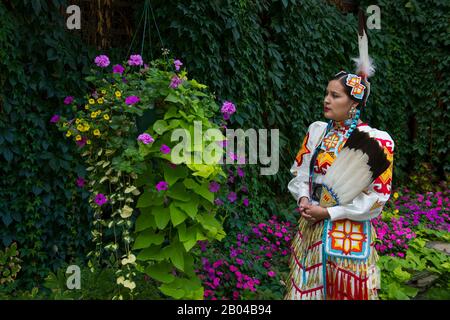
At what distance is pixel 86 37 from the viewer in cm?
444

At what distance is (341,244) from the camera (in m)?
2.82

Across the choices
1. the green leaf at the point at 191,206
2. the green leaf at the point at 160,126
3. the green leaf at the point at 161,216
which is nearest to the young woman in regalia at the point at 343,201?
the green leaf at the point at 191,206

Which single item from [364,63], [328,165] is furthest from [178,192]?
[364,63]

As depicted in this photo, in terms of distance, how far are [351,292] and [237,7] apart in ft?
9.97

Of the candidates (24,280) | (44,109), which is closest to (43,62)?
(44,109)

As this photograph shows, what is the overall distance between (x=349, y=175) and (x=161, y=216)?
959mm

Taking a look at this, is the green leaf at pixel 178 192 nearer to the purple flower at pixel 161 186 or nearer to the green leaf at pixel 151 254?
the purple flower at pixel 161 186

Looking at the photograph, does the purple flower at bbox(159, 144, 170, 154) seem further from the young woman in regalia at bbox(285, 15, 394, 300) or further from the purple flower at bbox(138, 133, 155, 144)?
the young woman in regalia at bbox(285, 15, 394, 300)

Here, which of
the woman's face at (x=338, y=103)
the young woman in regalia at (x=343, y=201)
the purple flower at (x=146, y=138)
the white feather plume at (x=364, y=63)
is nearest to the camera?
the purple flower at (x=146, y=138)

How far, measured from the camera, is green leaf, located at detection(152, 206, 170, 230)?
2.71 metres

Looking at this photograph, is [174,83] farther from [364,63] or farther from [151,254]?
[364,63]

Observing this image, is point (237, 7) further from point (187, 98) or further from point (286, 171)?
point (187, 98)

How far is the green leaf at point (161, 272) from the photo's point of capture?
2.83 metres

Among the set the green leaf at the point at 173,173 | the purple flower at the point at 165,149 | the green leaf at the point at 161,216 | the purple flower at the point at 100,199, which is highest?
the purple flower at the point at 165,149
